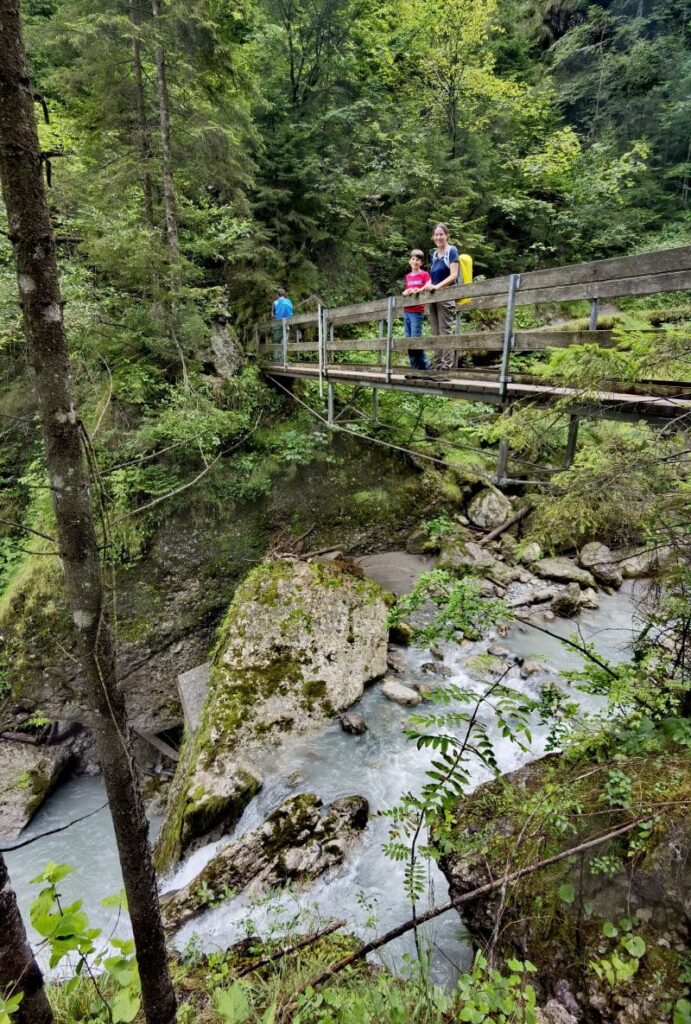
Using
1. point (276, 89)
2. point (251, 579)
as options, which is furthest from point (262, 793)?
point (276, 89)

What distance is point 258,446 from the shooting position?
10.4m

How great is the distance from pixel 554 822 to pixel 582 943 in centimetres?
56

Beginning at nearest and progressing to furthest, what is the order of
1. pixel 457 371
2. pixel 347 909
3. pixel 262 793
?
1. pixel 347 909
2. pixel 262 793
3. pixel 457 371

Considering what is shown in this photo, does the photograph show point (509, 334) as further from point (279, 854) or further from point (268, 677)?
point (279, 854)

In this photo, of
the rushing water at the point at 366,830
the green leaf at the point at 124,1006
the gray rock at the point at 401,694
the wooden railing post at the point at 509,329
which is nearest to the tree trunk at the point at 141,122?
the wooden railing post at the point at 509,329

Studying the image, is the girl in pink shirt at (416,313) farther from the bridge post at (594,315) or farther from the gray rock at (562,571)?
the gray rock at (562,571)

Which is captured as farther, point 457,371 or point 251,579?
point 251,579

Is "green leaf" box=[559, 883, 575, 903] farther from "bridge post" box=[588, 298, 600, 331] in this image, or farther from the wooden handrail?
"bridge post" box=[588, 298, 600, 331]

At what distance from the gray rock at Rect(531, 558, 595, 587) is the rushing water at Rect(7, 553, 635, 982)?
77cm

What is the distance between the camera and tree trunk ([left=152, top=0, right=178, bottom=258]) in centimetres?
797

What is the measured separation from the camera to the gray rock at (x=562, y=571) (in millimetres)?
8445

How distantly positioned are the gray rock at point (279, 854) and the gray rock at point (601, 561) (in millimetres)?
5833

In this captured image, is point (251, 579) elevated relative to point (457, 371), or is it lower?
lower

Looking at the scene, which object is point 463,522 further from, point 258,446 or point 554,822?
point 554,822
